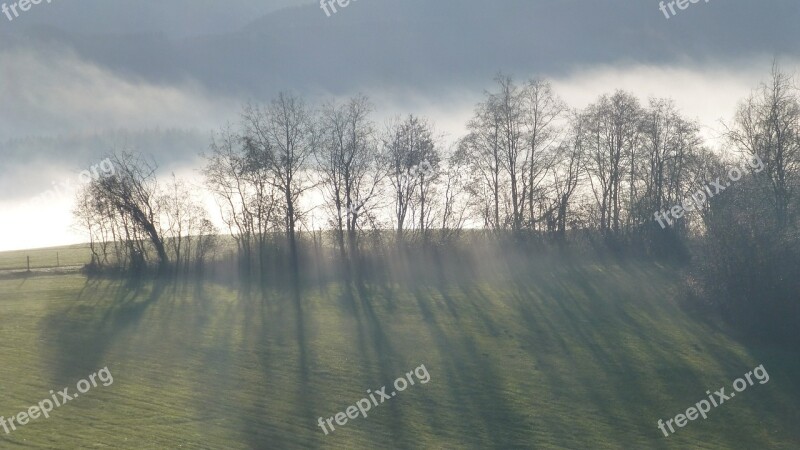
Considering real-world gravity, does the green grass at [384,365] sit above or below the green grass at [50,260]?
below

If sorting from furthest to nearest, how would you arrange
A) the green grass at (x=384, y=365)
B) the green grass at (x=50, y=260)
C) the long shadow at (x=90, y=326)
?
the green grass at (x=50, y=260) < the long shadow at (x=90, y=326) < the green grass at (x=384, y=365)

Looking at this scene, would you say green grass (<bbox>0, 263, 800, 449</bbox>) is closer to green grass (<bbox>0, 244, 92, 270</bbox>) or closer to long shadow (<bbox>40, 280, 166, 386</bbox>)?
long shadow (<bbox>40, 280, 166, 386</bbox>)

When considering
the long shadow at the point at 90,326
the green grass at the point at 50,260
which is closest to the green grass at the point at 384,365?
the long shadow at the point at 90,326

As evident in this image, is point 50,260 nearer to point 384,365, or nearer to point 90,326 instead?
point 90,326

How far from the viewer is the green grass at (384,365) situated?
3122cm

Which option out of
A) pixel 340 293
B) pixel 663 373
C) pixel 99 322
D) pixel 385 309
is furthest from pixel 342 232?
pixel 663 373

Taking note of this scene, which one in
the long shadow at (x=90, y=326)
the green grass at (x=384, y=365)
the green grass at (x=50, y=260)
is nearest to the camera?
the green grass at (x=384, y=365)

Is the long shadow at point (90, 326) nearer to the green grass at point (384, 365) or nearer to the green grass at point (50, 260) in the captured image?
the green grass at point (384, 365)

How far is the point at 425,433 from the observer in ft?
105

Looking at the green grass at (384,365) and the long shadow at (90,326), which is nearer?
the green grass at (384,365)

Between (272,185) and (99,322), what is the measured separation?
95.8 ft

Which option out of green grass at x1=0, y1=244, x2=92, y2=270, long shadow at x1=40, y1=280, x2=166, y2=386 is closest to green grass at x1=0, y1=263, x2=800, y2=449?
long shadow at x1=40, y1=280, x2=166, y2=386

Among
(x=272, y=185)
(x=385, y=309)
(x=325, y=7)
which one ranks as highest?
(x=325, y=7)

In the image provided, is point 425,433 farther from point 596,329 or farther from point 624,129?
point 624,129
